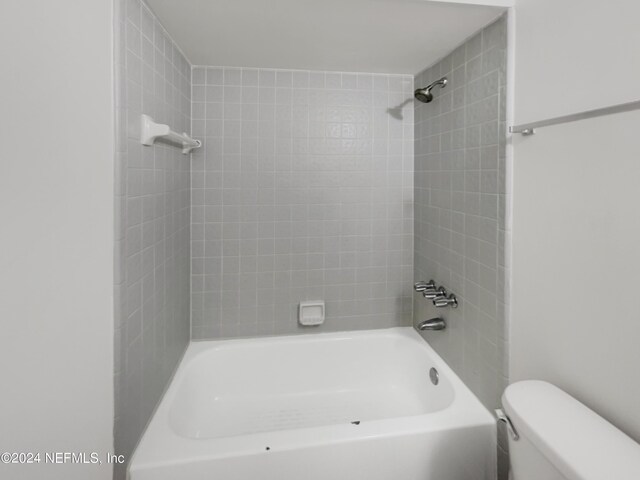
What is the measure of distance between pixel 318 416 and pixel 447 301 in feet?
2.97

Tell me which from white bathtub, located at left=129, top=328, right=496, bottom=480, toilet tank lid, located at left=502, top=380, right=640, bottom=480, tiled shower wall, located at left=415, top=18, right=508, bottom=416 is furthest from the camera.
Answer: tiled shower wall, located at left=415, top=18, right=508, bottom=416

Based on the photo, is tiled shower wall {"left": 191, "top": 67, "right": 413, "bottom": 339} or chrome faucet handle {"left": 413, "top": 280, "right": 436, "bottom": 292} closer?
chrome faucet handle {"left": 413, "top": 280, "right": 436, "bottom": 292}

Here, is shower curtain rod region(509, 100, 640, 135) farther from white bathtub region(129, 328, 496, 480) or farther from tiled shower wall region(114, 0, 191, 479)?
tiled shower wall region(114, 0, 191, 479)

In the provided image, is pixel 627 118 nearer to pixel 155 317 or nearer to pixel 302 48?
pixel 302 48

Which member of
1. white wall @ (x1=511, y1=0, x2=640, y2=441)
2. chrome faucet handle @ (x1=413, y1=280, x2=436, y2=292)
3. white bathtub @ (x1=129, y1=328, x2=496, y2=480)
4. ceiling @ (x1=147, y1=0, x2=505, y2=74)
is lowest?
white bathtub @ (x1=129, y1=328, x2=496, y2=480)

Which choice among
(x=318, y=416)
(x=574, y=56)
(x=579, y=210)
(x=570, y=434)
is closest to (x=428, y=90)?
(x=574, y=56)

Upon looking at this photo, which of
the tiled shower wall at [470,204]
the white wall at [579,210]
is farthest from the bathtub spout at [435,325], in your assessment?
the white wall at [579,210]

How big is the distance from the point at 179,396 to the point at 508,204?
1598 millimetres

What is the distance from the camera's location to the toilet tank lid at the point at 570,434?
2.39 ft

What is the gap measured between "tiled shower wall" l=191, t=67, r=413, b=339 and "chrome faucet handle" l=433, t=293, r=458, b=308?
18.9 inches

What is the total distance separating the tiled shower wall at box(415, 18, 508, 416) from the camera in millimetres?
1306

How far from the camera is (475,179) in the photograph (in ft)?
4.80

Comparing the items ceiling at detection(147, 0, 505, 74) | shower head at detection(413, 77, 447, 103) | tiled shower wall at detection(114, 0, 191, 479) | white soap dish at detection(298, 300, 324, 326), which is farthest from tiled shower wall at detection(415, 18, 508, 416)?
tiled shower wall at detection(114, 0, 191, 479)

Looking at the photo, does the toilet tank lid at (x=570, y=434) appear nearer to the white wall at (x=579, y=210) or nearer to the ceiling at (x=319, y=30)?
the white wall at (x=579, y=210)
